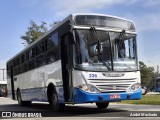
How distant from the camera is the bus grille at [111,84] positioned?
499 inches

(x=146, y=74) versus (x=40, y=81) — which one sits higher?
(x=146, y=74)

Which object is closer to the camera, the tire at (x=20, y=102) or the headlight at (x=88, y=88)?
the headlight at (x=88, y=88)

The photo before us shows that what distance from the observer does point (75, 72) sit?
12656 mm

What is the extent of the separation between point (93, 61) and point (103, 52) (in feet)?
1.71

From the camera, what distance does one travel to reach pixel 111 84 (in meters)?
12.9

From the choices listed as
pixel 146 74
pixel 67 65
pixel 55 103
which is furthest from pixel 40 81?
pixel 146 74

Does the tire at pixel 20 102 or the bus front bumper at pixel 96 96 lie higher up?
the bus front bumper at pixel 96 96

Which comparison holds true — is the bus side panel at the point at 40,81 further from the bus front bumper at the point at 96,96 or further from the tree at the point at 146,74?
the tree at the point at 146,74

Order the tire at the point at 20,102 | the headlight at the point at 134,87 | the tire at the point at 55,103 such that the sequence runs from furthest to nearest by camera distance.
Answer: the tire at the point at 20,102 → the tire at the point at 55,103 → the headlight at the point at 134,87

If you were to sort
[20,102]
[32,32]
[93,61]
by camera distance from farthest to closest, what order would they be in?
[32,32], [20,102], [93,61]

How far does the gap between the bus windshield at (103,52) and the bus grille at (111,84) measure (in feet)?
1.30

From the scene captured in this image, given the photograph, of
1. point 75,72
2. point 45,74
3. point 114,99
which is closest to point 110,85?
point 114,99

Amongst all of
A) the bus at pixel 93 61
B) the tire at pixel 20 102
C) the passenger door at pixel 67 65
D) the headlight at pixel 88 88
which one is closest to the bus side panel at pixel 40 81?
the bus at pixel 93 61

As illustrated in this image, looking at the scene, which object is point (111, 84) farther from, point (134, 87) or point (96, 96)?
point (134, 87)
